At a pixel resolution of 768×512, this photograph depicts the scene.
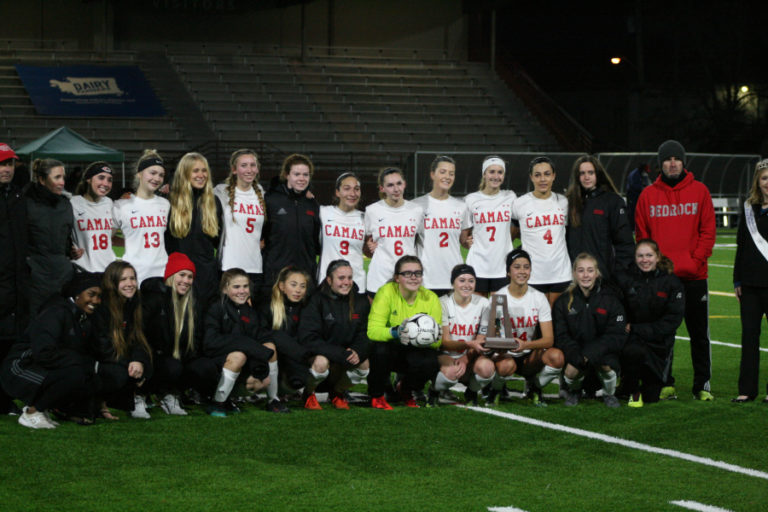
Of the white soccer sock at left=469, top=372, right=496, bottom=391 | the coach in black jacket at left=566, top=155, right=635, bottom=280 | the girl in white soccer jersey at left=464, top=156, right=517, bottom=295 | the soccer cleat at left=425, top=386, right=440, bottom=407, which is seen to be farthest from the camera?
the girl in white soccer jersey at left=464, top=156, right=517, bottom=295

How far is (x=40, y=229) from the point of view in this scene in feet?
24.8

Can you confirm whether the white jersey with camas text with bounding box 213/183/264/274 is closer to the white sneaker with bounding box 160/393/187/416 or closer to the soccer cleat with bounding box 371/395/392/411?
the white sneaker with bounding box 160/393/187/416

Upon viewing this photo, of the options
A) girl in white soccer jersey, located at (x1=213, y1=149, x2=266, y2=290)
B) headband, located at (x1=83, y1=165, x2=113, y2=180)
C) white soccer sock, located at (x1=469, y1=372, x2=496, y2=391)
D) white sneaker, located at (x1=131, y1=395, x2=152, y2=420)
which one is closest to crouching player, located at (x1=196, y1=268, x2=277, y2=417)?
white sneaker, located at (x1=131, y1=395, x2=152, y2=420)

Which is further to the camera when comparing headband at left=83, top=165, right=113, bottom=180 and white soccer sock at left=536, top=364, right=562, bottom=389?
headband at left=83, top=165, right=113, bottom=180

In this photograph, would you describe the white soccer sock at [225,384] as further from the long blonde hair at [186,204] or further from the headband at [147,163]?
the headband at [147,163]

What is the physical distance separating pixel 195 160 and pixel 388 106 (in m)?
29.0

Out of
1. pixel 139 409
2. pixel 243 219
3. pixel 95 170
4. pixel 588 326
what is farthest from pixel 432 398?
pixel 95 170

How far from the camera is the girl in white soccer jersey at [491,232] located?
8625mm

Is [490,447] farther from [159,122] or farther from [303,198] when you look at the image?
[159,122]

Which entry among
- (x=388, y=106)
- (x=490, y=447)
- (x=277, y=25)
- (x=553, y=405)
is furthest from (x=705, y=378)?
(x=277, y=25)

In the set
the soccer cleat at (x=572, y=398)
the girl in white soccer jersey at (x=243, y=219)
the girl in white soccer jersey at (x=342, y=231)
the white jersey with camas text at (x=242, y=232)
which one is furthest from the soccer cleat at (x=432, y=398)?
the white jersey with camas text at (x=242, y=232)

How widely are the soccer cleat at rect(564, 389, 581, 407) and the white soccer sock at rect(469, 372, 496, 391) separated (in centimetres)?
59

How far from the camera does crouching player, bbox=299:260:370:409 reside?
25.5 ft

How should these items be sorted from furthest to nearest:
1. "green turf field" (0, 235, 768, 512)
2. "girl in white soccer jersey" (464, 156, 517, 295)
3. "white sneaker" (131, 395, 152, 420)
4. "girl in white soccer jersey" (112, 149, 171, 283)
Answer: "girl in white soccer jersey" (464, 156, 517, 295), "girl in white soccer jersey" (112, 149, 171, 283), "white sneaker" (131, 395, 152, 420), "green turf field" (0, 235, 768, 512)
